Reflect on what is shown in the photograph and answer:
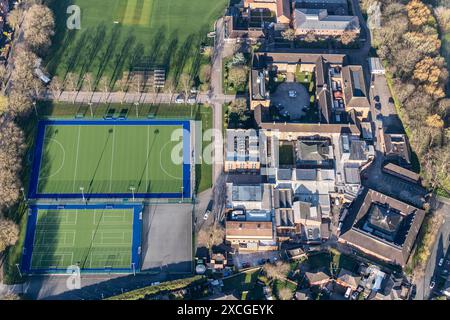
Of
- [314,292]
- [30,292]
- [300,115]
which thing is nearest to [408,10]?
[300,115]

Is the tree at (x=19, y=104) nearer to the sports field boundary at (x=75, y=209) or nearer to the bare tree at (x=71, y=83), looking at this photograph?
the bare tree at (x=71, y=83)

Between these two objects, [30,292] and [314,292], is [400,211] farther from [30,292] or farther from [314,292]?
[30,292]

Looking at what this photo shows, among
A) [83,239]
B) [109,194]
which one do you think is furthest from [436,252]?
[83,239]

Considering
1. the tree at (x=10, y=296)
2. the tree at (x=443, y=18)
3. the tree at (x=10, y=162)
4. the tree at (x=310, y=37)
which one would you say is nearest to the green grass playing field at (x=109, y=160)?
the tree at (x=10, y=162)

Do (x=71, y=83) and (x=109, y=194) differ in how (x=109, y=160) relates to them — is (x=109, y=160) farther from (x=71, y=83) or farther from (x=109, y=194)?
(x=71, y=83)

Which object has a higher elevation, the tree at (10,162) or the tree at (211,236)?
the tree at (10,162)

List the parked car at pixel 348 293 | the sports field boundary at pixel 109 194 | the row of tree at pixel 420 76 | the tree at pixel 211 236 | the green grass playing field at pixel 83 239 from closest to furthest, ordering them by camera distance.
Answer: the parked car at pixel 348 293, the green grass playing field at pixel 83 239, the tree at pixel 211 236, the sports field boundary at pixel 109 194, the row of tree at pixel 420 76
